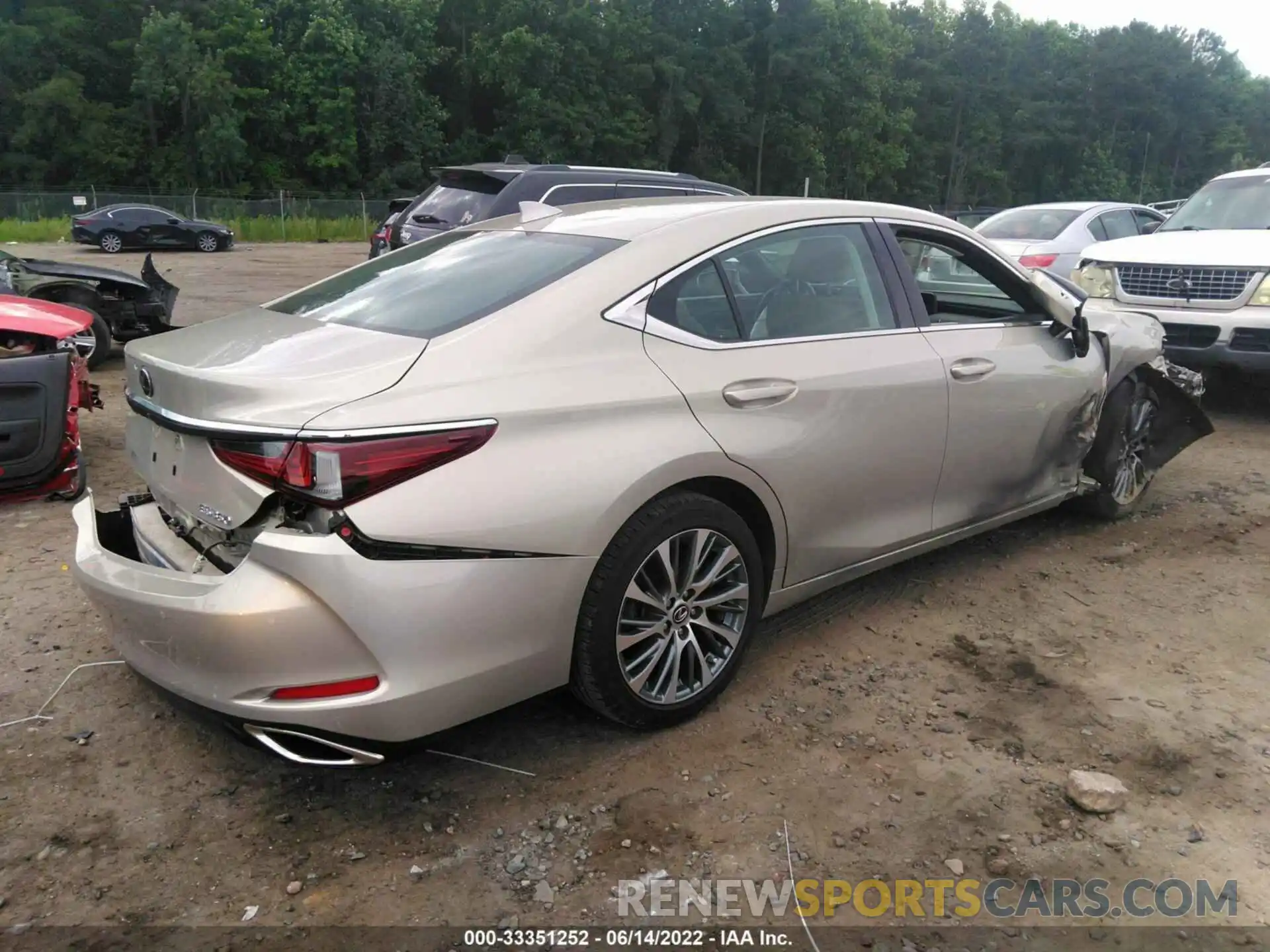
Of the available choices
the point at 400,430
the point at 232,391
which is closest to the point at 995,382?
the point at 400,430

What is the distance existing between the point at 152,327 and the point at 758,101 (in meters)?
59.1

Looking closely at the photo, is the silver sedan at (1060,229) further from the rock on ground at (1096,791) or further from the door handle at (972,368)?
the rock on ground at (1096,791)

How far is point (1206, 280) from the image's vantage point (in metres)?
7.43

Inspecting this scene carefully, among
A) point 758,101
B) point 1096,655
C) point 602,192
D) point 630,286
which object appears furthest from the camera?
point 758,101

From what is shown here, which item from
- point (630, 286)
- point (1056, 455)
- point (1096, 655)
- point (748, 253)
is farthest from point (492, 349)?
point (1056, 455)

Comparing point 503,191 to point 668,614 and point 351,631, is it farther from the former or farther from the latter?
point 351,631

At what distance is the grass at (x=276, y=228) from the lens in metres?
34.0

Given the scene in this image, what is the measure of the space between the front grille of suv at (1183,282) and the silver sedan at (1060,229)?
2.36m

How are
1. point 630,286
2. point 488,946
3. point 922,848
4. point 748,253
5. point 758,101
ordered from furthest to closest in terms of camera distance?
1. point 758,101
2. point 748,253
3. point 630,286
4. point 922,848
5. point 488,946

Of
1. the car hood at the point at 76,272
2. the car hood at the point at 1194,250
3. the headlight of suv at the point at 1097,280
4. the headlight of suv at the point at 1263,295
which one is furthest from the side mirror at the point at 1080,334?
the car hood at the point at 76,272

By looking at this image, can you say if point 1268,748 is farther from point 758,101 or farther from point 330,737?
point 758,101

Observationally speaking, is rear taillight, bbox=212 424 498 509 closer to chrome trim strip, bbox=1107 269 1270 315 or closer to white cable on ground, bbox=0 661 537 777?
white cable on ground, bbox=0 661 537 777

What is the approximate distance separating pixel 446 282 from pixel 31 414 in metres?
3.07

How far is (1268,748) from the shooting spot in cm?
308
